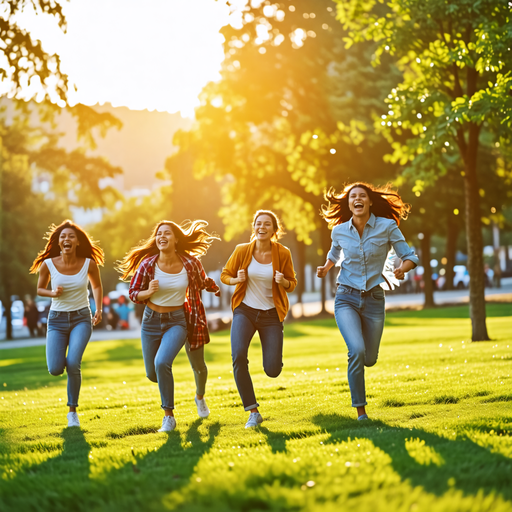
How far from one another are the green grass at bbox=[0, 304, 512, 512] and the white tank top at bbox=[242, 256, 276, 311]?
113cm

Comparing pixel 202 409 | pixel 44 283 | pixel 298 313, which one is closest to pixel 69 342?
pixel 44 283

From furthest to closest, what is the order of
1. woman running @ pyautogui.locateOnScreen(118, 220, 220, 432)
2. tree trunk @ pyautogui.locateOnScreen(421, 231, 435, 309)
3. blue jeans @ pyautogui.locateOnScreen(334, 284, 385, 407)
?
tree trunk @ pyautogui.locateOnScreen(421, 231, 435, 309), woman running @ pyautogui.locateOnScreen(118, 220, 220, 432), blue jeans @ pyautogui.locateOnScreen(334, 284, 385, 407)

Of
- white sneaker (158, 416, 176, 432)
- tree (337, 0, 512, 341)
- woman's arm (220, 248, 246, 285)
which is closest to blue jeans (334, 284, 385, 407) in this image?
woman's arm (220, 248, 246, 285)

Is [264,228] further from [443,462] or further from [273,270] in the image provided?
[443,462]

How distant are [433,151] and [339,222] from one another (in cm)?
797

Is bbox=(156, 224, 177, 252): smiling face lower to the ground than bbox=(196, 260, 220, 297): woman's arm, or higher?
higher

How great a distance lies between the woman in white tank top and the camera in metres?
7.67

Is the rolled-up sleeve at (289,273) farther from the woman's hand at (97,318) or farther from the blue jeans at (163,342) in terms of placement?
the woman's hand at (97,318)

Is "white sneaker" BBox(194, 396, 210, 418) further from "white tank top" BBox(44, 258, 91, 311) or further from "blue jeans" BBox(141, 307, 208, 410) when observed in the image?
"white tank top" BBox(44, 258, 91, 311)

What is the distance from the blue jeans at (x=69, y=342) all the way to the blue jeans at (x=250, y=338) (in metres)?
1.64

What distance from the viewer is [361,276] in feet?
22.7

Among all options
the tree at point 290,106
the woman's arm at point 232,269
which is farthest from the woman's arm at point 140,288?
the tree at point 290,106

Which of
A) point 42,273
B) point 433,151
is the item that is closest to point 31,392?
point 42,273

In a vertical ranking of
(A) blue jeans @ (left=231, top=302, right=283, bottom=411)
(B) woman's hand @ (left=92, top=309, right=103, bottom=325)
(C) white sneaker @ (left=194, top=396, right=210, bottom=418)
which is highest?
(B) woman's hand @ (left=92, top=309, right=103, bottom=325)
